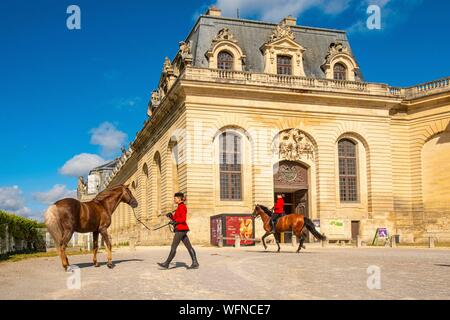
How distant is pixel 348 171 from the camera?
4022cm

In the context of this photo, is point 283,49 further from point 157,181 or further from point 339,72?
point 157,181

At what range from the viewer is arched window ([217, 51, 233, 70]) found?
39.7m

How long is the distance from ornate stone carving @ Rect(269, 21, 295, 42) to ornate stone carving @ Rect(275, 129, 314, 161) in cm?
767

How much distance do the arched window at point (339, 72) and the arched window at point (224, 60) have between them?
28.3 feet

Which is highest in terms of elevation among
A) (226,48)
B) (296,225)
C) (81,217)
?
(226,48)

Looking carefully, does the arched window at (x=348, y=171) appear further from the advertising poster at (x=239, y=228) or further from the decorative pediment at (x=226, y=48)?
the advertising poster at (x=239, y=228)

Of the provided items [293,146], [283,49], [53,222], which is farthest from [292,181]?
[53,222]

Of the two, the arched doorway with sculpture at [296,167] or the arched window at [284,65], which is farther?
the arched window at [284,65]

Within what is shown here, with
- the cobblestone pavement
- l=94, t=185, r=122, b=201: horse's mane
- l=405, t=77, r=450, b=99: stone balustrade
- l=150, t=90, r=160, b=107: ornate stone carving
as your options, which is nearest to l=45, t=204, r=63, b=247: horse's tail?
the cobblestone pavement

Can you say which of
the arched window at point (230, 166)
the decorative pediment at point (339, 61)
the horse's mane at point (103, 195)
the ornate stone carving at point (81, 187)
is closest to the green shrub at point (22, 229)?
the horse's mane at point (103, 195)

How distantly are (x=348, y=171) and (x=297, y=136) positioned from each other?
5.04 m

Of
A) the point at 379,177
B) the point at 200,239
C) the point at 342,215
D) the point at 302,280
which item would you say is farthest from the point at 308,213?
the point at 302,280

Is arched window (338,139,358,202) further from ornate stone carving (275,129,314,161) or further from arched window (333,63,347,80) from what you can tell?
arched window (333,63,347,80)

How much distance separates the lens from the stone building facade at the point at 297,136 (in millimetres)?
36688
